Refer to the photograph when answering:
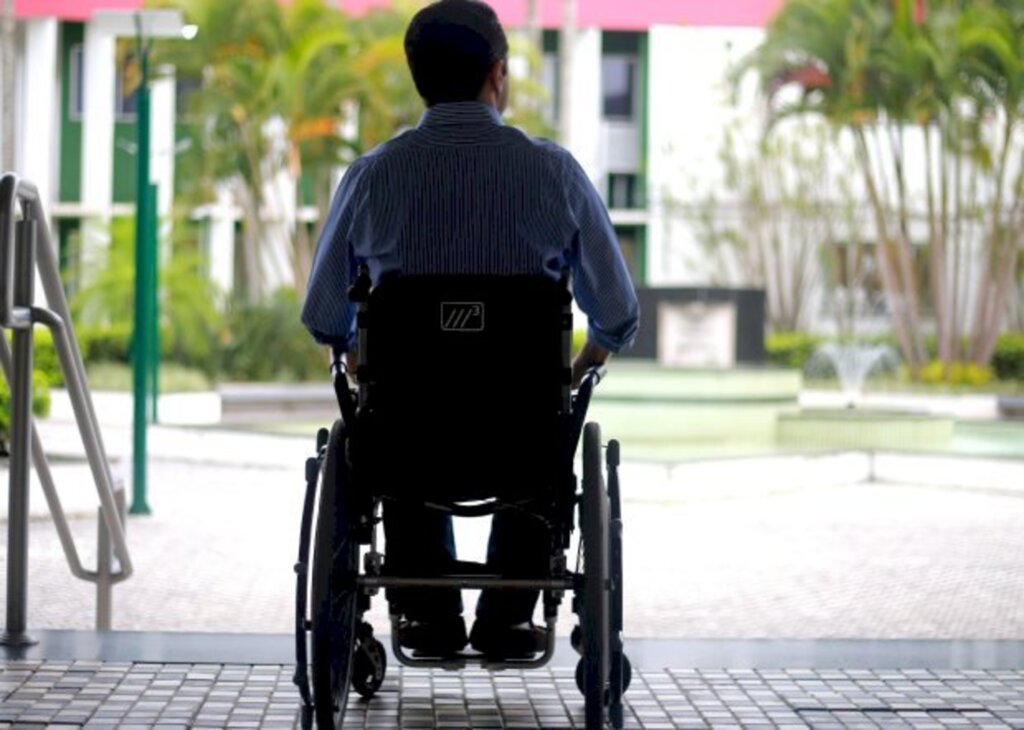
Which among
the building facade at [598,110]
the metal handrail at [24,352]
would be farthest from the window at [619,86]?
the metal handrail at [24,352]

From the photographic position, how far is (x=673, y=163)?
28047mm

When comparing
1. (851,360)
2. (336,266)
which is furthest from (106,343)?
(336,266)

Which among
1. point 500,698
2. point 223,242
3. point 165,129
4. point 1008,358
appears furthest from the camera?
point 223,242

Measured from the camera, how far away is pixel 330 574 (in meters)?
3.27

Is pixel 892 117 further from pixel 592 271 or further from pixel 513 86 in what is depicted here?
pixel 592 271

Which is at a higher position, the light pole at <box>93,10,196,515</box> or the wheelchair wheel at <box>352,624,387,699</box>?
the light pole at <box>93,10,196,515</box>

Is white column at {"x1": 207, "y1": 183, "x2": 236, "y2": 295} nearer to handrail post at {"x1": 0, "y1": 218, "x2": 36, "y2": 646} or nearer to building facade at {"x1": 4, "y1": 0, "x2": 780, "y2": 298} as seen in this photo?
building facade at {"x1": 4, "y1": 0, "x2": 780, "y2": 298}

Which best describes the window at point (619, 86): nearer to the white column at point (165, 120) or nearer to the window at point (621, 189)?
the window at point (621, 189)

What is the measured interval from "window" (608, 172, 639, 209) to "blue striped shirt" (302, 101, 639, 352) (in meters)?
26.1

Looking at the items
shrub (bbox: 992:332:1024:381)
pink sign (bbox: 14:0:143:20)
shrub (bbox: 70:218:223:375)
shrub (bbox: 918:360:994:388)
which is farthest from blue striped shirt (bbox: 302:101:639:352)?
pink sign (bbox: 14:0:143:20)

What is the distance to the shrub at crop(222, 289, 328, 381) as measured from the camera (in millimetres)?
21719

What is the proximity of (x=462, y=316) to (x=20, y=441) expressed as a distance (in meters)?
1.46

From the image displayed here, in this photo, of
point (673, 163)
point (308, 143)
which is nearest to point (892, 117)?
point (673, 163)

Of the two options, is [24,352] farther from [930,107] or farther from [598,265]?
[930,107]
